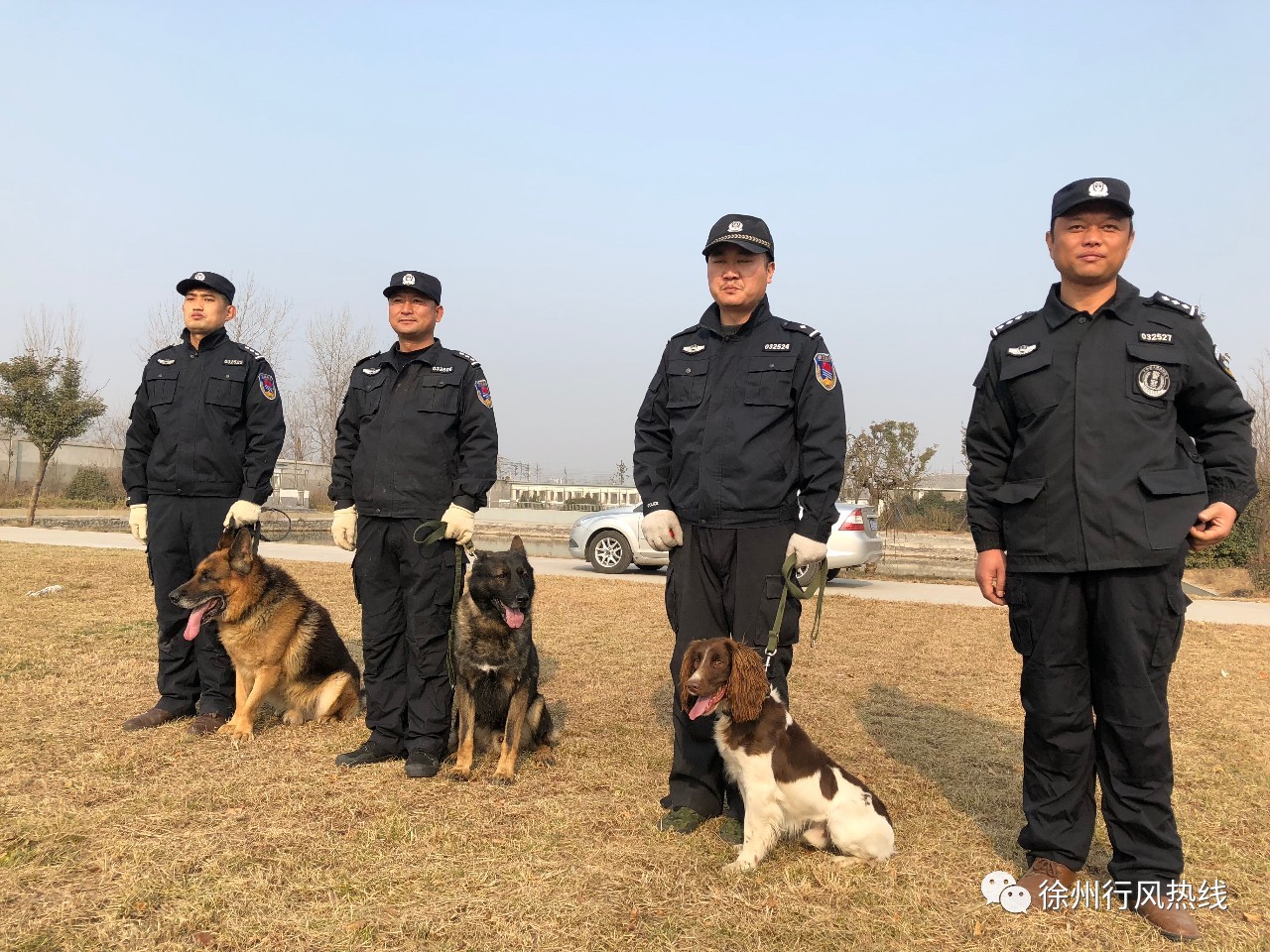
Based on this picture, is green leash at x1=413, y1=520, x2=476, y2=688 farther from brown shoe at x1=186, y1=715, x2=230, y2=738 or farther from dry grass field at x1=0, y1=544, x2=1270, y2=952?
brown shoe at x1=186, y1=715, x2=230, y2=738

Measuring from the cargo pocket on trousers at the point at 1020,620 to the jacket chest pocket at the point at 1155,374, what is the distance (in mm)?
847

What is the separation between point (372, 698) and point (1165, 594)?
4007 millimetres

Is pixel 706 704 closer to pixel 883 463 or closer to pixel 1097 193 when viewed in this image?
pixel 1097 193

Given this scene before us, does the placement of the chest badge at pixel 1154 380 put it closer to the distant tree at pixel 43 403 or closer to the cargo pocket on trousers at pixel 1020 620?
the cargo pocket on trousers at pixel 1020 620

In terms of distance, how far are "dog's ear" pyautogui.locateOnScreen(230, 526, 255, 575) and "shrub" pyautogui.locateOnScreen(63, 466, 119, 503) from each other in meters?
28.4

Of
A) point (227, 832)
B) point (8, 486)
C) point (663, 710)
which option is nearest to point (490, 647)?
point (227, 832)

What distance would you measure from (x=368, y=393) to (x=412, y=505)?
0.78 metres

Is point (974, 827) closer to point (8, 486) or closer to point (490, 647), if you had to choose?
point (490, 647)

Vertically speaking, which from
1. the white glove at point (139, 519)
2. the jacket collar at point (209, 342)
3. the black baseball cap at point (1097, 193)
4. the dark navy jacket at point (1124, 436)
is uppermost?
the black baseball cap at point (1097, 193)

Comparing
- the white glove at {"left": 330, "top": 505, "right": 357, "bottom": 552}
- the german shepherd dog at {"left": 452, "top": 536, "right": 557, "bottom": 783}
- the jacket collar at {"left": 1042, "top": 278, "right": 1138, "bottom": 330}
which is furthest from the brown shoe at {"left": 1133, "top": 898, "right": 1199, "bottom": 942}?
the white glove at {"left": 330, "top": 505, "right": 357, "bottom": 552}

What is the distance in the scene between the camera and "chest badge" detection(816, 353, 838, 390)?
11.6 feet


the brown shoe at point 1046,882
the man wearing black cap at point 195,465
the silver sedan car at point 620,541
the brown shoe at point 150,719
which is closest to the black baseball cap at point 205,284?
the man wearing black cap at point 195,465

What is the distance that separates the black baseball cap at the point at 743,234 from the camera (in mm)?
3555

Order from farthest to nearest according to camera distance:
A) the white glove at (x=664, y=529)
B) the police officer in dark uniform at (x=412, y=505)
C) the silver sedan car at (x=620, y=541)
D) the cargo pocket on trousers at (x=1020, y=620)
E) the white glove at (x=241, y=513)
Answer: the silver sedan car at (x=620, y=541)
the white glove at (x=241, y=513)
the police officer in dark uniform at (x=412, y=505)
the white glove at (x=664, y=529)
the cargo pocket on trousers at (x=1020, y=620)
